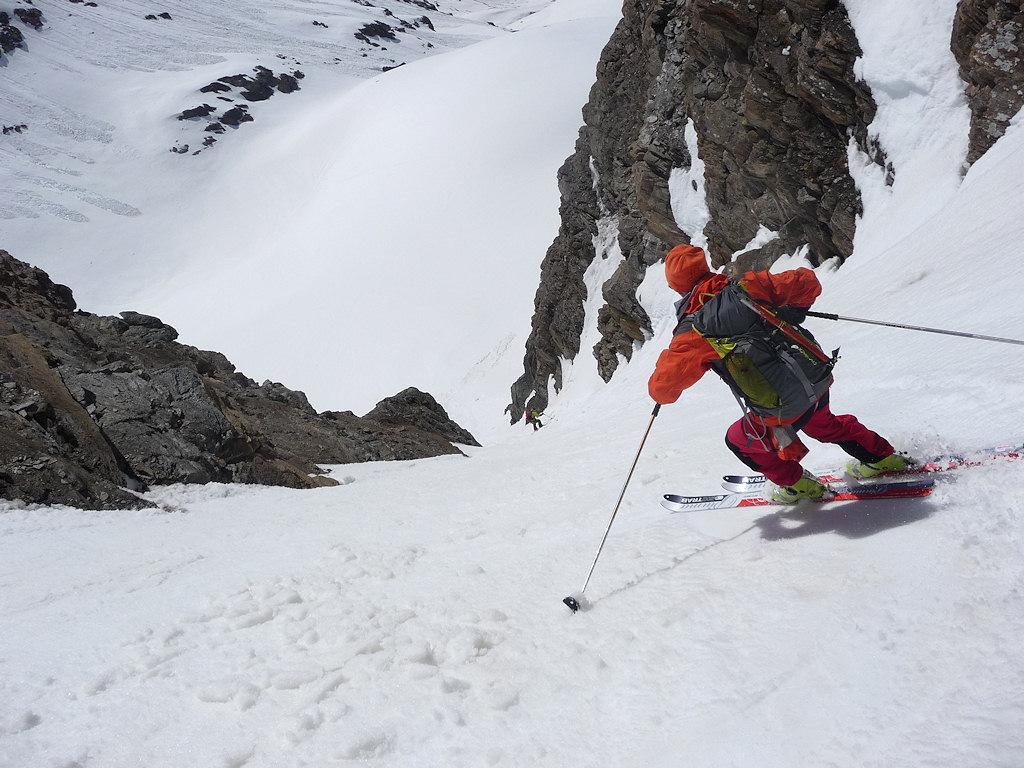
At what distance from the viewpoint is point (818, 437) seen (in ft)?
13.5

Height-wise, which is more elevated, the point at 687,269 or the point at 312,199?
the point at 687,269

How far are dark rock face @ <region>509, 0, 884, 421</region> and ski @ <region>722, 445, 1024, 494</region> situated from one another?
447 inches

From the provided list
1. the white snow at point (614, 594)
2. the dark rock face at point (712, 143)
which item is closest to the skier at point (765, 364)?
the white snow at point (614, 594)

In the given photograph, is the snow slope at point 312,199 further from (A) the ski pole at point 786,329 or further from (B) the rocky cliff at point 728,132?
(A) the ski pole at point 786,329

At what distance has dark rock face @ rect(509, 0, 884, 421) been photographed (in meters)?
14.0

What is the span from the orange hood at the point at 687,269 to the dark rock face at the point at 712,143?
1169 cm

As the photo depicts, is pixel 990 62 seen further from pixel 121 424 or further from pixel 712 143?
Answer: pixel 121 424

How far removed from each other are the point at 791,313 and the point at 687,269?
0.66 metres

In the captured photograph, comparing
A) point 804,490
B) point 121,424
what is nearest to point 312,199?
point 121,424

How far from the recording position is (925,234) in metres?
10.3

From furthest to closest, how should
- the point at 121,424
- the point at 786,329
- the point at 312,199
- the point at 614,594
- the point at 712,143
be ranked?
the point at 312,199
the point at 712,143
the point at 121,424
the point at 786,329
the point at 614,594

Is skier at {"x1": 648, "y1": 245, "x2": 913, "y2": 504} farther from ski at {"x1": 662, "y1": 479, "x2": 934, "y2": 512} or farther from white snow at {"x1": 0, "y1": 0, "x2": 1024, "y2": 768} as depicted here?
white snow at {"x1": 0, "y1": 0, "x2": 1024, "y2": 768}

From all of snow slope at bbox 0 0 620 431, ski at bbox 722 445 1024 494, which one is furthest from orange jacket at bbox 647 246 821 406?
snow slope at bbox 0 0 620 431

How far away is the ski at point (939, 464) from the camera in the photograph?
11.8 feet
